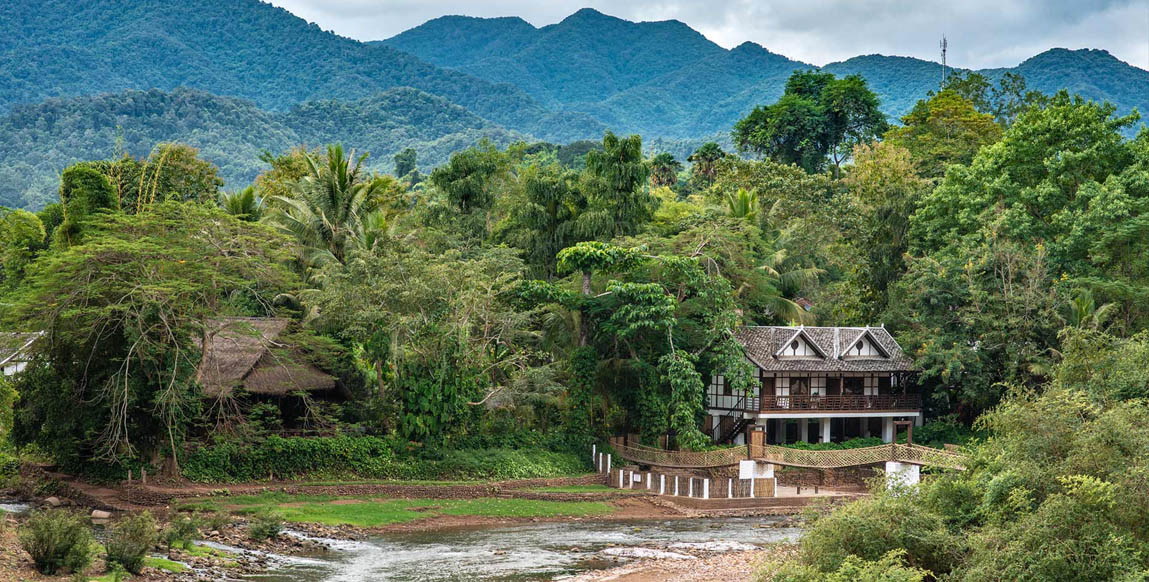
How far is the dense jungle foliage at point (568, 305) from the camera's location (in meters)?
34.9

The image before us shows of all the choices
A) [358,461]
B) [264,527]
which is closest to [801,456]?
[358,461]

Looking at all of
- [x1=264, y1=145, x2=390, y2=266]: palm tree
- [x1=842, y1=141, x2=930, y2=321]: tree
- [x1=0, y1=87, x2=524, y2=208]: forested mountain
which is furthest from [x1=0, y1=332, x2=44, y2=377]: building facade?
[x1=0, y1=87, x2=524, y2=208]: forested mountain

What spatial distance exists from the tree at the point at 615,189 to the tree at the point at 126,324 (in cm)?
1695

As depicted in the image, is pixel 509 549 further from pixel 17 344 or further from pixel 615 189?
pixel 615 189

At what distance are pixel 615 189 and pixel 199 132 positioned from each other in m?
101

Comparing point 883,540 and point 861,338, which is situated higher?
point 861,338

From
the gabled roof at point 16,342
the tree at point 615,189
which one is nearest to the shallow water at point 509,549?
the gabled roof at point 16,342

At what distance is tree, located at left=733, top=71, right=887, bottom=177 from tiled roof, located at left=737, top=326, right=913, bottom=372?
30560 mm

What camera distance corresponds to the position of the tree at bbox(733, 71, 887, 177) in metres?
79.4

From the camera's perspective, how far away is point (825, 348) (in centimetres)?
4934

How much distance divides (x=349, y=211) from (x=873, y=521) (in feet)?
104

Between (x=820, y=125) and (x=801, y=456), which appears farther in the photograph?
(x=820, y=125)

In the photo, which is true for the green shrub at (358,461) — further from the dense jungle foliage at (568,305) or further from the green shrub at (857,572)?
the green shrub at (857,572)

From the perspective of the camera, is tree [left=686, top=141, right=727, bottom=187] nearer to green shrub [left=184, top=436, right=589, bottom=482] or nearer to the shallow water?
green shrub [left=184, top=436, right=589, bottom=482]
